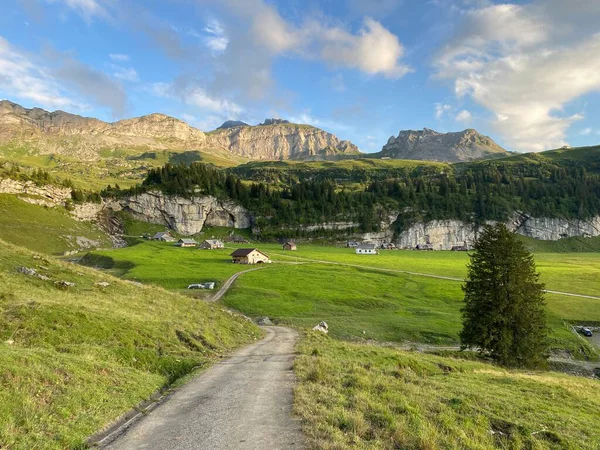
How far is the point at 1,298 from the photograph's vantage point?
70.3 feet

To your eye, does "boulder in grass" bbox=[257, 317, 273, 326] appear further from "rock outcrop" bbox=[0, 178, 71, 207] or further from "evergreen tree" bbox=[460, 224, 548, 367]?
"rock outcrop" bbox=[0, 178, 71, 207]

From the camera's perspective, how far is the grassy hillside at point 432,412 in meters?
10.8

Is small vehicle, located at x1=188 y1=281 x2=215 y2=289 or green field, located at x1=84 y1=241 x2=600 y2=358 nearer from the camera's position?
green field, located at x1=84 y1=241 x2=600 y2=358

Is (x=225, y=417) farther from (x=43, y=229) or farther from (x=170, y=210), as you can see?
(x=170, y=210)

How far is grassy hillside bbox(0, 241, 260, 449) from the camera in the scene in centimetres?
1065

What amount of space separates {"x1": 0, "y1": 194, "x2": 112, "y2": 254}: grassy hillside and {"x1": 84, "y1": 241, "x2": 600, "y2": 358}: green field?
28.3 metres

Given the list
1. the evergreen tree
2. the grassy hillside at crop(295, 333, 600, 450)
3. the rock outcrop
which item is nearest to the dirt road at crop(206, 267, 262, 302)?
the evergreen tree

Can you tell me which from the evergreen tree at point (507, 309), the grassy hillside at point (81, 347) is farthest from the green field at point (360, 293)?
the grassy hillside at point (81, 347)

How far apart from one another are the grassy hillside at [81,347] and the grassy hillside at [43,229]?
9383 cm

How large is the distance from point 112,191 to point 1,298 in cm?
18147

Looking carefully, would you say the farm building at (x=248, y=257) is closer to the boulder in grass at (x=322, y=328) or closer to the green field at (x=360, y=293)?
the green field at (x=360, y=293)

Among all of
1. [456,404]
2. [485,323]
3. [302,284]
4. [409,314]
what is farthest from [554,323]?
[456,404]

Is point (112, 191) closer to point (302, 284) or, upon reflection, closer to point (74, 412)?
point (302, 284)

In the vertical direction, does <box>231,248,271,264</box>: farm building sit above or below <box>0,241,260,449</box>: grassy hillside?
below
